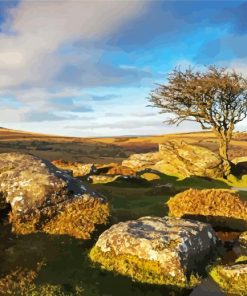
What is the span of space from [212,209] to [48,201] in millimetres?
7711

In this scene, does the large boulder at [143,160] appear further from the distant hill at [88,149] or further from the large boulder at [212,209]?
the distant hill at [88,149]

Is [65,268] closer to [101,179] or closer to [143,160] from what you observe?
[101,179]

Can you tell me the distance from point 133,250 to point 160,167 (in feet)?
104

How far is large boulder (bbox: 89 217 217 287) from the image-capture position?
37.6 feet

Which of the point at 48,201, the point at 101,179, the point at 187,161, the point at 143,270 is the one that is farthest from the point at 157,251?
the point at 187,161

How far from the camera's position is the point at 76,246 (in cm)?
1396

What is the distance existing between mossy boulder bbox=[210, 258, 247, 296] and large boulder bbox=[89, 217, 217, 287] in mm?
649

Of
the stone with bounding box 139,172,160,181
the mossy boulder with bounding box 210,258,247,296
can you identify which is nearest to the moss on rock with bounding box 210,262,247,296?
the mossy boulder with bounding box 210,258,247,296

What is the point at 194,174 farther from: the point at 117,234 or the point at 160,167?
the point at 117,234

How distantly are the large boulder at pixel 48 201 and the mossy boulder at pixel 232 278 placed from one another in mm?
5155

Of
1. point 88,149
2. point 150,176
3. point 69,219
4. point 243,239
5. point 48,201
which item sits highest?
point 48,201

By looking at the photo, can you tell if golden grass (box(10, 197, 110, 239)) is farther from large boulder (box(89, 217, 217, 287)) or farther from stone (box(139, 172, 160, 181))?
stone (box(139, 172, 160, 181))

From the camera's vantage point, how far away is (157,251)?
39.2 ft

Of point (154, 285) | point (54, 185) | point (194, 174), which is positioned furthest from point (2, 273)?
point (194, 174)
